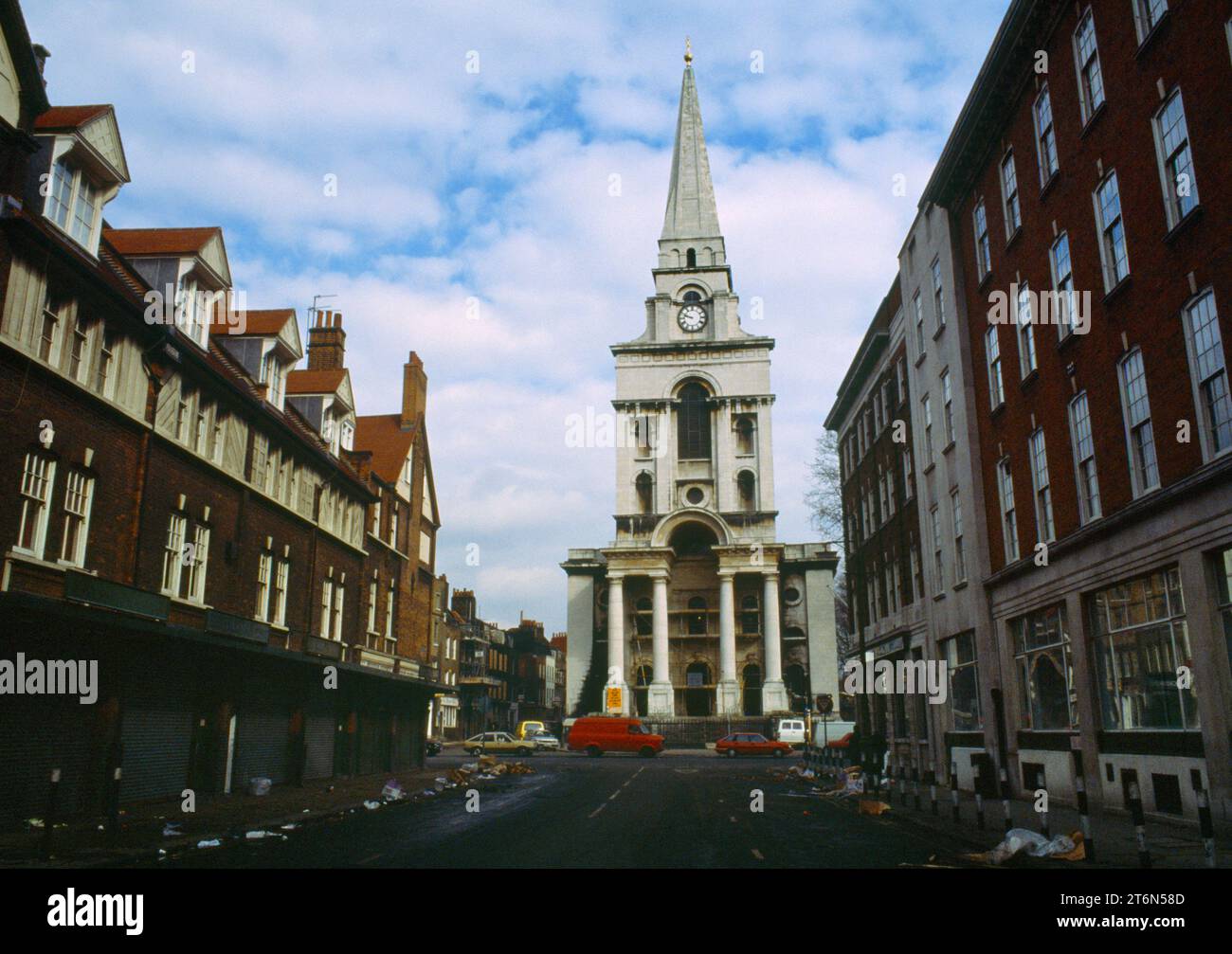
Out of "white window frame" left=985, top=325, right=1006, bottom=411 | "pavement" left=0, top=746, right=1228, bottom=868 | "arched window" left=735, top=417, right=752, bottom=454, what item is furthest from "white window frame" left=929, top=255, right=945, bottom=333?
"arched window" left=735, top=417, right=752, bottom=454

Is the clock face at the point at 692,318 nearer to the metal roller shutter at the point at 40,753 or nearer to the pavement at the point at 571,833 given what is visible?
the pavement at the point at 571,833

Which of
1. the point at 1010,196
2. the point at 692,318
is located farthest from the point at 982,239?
the point at 692,318

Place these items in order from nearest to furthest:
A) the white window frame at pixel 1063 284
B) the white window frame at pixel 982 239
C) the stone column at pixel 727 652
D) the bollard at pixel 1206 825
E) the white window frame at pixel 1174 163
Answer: the bollard at pixel 1206 825 → the white window frame at pixel 1174 163 → the white window frame at pixel 1063 284 → the white window frame at pixel 982 239 → the stone column at pixel 727 652

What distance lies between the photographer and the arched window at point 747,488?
2849 inches

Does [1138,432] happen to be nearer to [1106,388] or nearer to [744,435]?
[1106,388]

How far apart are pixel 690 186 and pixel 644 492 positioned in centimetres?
2717

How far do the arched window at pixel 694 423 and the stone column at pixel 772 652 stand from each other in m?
11.6

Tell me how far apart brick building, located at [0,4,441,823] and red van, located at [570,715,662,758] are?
71.3 feet

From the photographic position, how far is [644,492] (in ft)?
243

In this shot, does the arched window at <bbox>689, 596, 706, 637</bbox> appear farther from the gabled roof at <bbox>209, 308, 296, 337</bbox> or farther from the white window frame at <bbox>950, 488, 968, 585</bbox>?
the gabled roof at <bbox>209, 308, 296, 337</bbox>

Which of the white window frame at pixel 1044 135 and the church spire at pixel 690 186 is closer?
the white window frame at pixel 1044 135

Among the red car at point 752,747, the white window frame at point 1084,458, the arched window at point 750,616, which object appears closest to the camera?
the white window frame at point 1084,458

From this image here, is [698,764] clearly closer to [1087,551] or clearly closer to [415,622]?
[415,622]

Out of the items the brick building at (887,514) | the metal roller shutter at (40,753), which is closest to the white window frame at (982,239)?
the brick building at (887,514)
